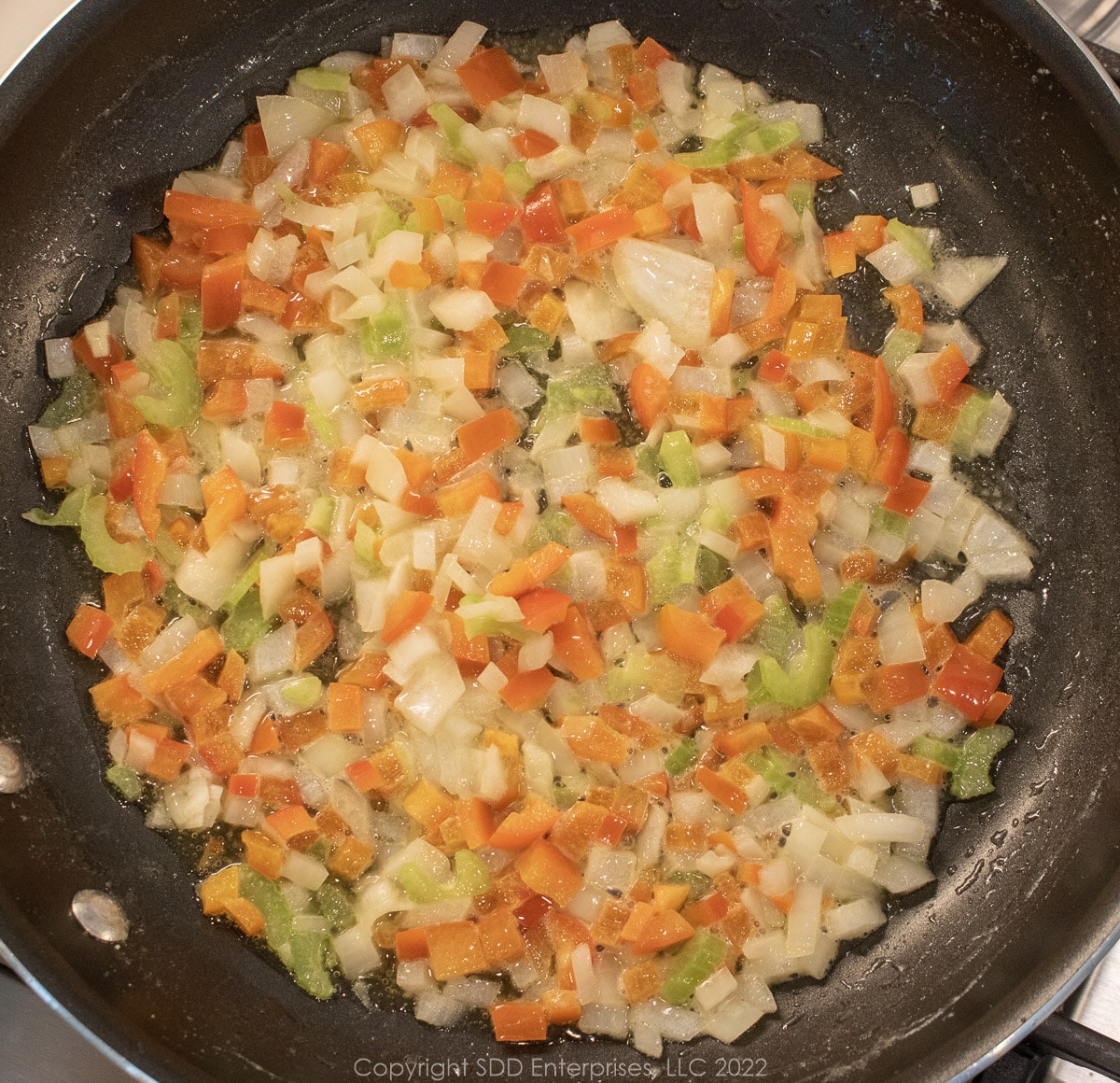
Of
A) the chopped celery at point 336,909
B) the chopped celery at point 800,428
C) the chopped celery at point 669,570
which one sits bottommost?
the chopped celery at point 336,909

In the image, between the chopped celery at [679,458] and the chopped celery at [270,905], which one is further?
the chopped celery at [679,458]

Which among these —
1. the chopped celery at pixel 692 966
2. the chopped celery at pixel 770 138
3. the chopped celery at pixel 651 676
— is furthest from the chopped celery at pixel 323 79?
the chopped celery at pixel 692 966

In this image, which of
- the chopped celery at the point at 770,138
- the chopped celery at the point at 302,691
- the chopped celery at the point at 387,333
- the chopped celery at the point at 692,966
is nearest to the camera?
the chopped celery at the point at 692,966

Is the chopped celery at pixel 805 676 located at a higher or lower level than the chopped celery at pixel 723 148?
lower

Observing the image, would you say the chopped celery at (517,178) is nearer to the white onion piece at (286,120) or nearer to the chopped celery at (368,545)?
the white onion piece at (286,120)

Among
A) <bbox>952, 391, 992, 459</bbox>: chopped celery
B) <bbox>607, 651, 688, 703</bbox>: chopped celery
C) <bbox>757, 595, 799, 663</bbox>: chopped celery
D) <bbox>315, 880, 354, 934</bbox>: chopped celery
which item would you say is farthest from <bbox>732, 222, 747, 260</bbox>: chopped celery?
<bbox>315, 880, 354, 934</bbox>: chopped celery

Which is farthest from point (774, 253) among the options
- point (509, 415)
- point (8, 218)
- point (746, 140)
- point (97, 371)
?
point (8, 218)

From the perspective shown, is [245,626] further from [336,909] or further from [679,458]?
[679,458]
